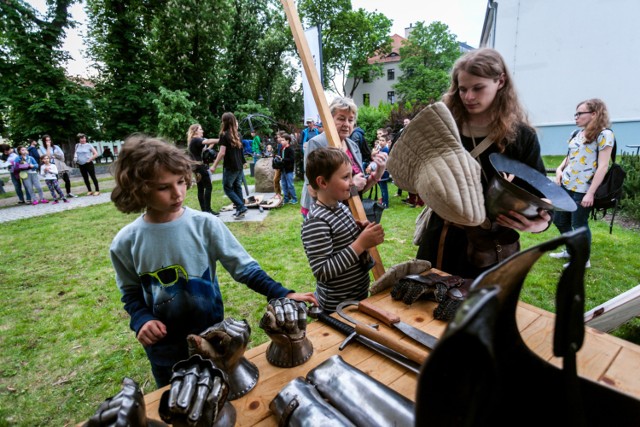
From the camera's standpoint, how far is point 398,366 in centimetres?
104

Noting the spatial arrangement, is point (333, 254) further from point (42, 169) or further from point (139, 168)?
point (42, 169)

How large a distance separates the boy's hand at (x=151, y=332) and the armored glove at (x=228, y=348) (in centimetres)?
40

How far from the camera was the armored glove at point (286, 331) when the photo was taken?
1010 mm

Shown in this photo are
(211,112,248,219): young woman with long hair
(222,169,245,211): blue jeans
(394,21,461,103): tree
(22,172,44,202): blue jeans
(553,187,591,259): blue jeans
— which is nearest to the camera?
(553,187,591,259): blue jeans

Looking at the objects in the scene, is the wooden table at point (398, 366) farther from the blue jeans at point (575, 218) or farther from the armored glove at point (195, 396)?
the blue jeans at point (575, 218)

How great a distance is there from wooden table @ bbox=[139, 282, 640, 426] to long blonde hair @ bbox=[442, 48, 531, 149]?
0.84 meters

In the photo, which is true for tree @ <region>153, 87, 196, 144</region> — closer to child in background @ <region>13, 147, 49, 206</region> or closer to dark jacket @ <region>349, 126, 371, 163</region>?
child in background @ <region>13, 147, 49, 206</region>

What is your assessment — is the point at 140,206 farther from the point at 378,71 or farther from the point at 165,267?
the point at 378,71

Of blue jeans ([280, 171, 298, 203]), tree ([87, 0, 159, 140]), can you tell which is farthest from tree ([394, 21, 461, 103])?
blue jeans ([280, 171, 298, 203])

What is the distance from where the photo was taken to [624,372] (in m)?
0.97

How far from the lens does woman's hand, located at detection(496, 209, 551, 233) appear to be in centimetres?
124

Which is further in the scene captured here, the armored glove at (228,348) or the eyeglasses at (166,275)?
the eyeglasses at (166,275)

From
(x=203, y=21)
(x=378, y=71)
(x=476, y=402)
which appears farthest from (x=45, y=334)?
(x=378, y=71)

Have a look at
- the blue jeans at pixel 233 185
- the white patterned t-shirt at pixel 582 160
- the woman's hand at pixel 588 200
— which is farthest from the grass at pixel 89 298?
the white patterned t-shirt at pixel 582 160
